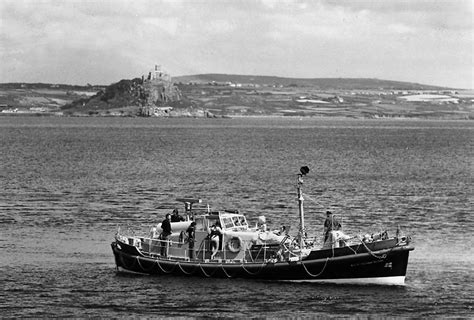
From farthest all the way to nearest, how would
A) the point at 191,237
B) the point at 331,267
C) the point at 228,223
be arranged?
the point at 228,223
the point at 191,237
the point at 331,267

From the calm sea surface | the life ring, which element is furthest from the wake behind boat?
the calm sea surface

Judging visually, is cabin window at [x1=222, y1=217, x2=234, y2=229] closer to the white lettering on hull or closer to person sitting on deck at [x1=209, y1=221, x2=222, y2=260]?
person sitting on deck at [x1=209, y1=221, x2=222, y2=260]

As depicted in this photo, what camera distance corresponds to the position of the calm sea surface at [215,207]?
39031 millimetres

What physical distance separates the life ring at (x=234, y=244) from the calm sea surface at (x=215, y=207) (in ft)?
5.50

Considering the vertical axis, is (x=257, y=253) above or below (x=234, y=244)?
below

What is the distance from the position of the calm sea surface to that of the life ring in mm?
1677

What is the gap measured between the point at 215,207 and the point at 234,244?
24.6 metres

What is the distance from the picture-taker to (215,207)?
68.9 meters

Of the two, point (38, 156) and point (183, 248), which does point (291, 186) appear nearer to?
point (183, 248)

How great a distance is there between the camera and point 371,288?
42.0 m

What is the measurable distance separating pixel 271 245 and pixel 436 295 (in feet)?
25.6

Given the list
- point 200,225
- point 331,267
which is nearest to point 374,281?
point 331,267

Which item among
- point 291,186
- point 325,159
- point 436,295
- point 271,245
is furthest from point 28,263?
point 325,159

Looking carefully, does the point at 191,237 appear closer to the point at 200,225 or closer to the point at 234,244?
the point at 200,225
